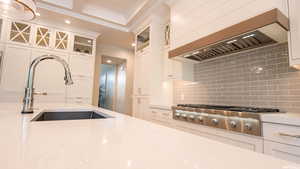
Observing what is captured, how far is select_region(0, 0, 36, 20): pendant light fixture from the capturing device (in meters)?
1.28

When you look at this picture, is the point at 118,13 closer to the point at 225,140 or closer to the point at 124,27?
the point at 124,27

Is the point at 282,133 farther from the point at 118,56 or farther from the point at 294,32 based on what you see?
the point at 118,56

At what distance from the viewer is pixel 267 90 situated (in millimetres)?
1580

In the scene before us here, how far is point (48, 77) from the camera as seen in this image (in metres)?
3.08

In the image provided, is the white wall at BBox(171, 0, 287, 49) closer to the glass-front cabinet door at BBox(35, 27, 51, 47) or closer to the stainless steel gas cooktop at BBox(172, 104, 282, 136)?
the stainless steel gas cooktop at BBox(172, 104, 282, 136)

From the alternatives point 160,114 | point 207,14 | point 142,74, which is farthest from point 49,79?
point 207,14

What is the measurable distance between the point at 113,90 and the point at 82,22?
8.37 feet

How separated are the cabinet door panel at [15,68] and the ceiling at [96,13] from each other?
75 cm

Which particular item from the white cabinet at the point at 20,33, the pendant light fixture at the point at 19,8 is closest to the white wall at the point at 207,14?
the pendant light fixture at the point at 19,8

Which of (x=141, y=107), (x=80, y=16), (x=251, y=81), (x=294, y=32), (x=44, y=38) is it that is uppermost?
(x=80, y=16)

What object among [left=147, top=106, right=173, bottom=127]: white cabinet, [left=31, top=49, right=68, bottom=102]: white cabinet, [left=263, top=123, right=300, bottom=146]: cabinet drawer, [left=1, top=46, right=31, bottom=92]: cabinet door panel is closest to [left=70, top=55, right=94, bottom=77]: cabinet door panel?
[left=31, top=49, right=68, bottom=102]: white cabinet

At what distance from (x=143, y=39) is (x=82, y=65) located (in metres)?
1.53

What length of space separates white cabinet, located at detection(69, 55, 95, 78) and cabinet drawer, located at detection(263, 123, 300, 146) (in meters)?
3.38

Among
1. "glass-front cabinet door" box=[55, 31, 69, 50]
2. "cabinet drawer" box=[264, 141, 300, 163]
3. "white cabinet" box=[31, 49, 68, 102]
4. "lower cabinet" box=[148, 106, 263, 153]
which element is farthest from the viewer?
"glass-front cabinet door" box=[55, 31, 69, 50]
